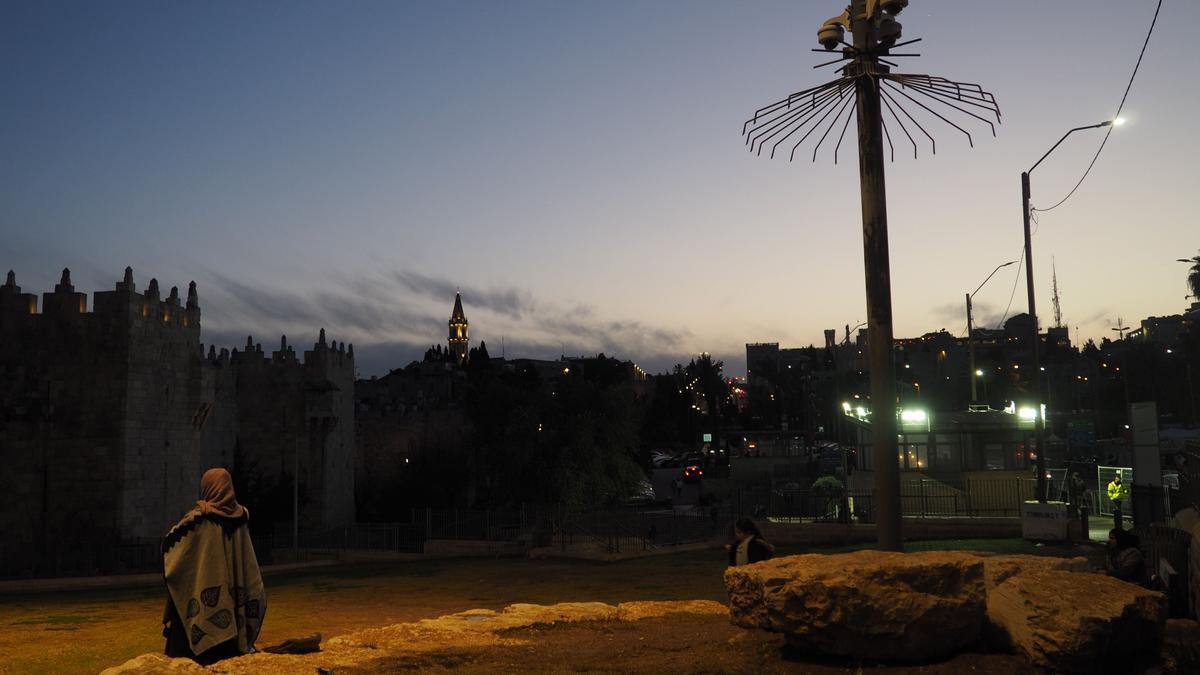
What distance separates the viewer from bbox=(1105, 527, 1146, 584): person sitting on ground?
1005cm

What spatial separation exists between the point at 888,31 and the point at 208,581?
845 cm

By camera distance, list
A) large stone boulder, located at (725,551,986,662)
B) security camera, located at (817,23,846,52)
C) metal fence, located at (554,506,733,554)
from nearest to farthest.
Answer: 1. large stone boulder, located at (725,551,986,662)
2. security camera, located at (817,23,846,52)
3. metal fence, located at (554,506,733,554)

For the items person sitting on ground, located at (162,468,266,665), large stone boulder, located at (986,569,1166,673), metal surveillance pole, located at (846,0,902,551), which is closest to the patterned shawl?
person sitting on ground, located at (162,468,266,665)

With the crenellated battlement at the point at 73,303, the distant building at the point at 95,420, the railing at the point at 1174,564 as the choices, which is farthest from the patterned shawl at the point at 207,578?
the crenellated battlement at the point at 73,303

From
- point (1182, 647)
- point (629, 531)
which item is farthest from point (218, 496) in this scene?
point (629, 531)

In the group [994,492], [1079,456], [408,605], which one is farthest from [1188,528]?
[1079,456]

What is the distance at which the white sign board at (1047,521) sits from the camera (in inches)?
838

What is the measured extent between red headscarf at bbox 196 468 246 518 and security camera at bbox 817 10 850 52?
7411mm

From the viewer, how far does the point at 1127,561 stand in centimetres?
1009

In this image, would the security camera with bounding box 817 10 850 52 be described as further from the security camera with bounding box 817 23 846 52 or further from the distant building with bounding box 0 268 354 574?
the distant building with bounding box 0 268 354 574

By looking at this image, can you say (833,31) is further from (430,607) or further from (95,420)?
(95,420)

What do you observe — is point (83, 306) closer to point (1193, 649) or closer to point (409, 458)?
point (409, 458)

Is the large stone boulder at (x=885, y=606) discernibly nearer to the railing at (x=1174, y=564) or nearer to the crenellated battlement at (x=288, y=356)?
the railing at (x=1174, y=564)

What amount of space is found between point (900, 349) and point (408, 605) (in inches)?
4703
